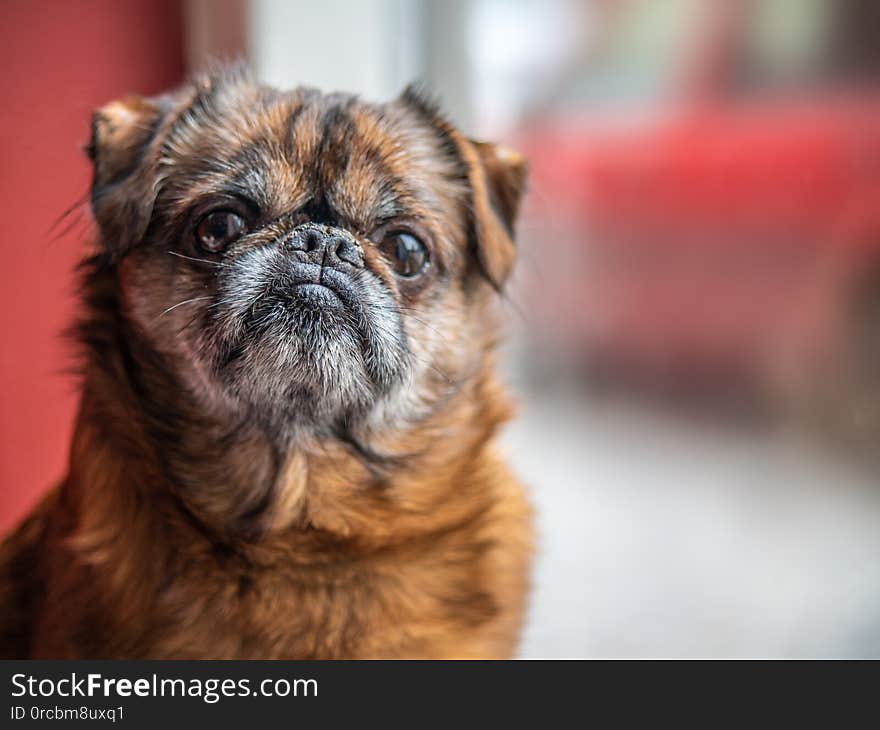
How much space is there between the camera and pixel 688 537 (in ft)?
5.17

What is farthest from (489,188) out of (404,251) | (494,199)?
(404,251)

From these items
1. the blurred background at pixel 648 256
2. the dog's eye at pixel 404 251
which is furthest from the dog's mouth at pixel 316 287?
the blurred background at pixel 648 256

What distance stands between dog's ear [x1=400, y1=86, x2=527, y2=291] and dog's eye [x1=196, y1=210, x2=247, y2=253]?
266mm

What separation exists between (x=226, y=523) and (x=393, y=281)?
0.98ft

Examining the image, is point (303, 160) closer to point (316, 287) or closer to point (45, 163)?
point (316, 287)

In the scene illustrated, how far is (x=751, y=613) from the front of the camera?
4.72 feet

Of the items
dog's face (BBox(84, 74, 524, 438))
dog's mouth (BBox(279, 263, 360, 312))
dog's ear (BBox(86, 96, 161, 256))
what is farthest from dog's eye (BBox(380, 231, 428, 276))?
dog's ear (BBox(86, 96, 161, 256))

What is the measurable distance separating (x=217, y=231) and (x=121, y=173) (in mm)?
112

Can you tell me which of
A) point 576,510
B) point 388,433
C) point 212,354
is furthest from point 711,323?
point 212,354

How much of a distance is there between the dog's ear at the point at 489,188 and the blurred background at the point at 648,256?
0.47ft

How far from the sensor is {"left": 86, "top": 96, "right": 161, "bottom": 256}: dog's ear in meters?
0.96

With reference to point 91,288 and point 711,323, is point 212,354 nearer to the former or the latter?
point 91,288

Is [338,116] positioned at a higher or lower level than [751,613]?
higher

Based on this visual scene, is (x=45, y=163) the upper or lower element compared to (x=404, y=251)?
upper
